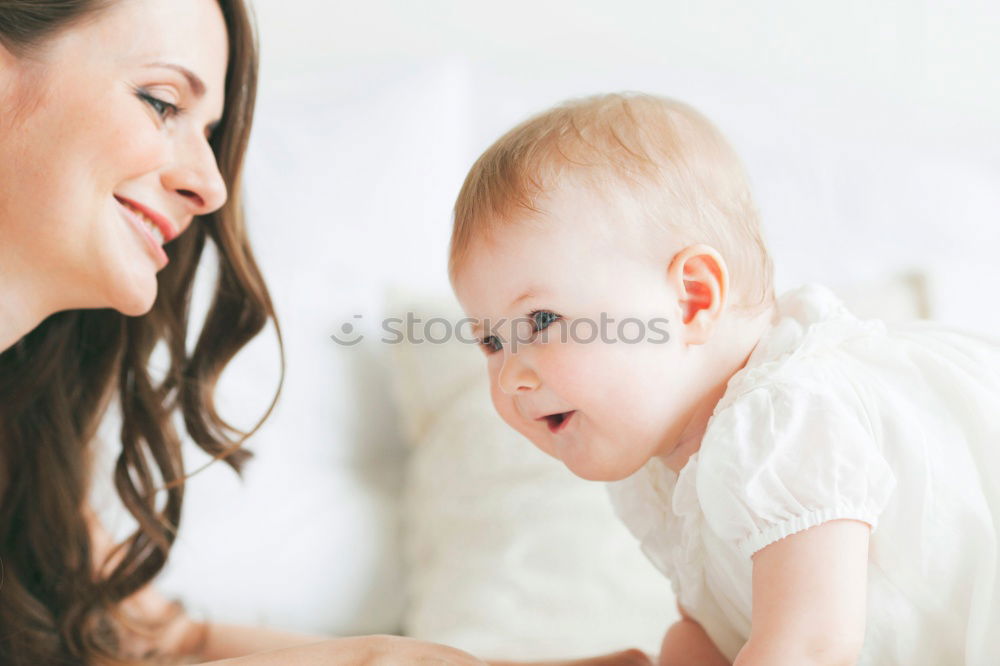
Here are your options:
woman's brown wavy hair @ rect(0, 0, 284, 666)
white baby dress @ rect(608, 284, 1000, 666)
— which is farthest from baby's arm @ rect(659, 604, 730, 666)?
woman's brown wavy hair @ rect(0, 0, 284, 666)

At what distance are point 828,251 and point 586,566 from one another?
788 mm

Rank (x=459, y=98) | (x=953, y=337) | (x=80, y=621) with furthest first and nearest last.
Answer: (x=459, y=98) < (x=80, y=621) < (x=953, y=337)

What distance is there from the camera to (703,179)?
35.1 inches

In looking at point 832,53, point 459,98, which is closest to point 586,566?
point 459,98

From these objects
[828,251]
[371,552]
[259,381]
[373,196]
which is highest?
[373,196]

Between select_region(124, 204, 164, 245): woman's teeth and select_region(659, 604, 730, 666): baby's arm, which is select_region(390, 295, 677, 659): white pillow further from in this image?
select_region(124, 204, 164, 245): woman's teeth

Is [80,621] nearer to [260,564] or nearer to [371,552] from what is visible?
[260,564]

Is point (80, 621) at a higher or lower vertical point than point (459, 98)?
lower

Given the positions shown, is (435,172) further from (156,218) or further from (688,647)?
(688,647)

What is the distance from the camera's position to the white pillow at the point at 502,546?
130 cm

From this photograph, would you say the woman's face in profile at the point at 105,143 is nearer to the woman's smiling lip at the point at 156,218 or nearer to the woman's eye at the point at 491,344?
the woman's smiling lip at the point at 156,218

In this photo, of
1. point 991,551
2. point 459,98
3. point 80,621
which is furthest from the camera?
point 459,98

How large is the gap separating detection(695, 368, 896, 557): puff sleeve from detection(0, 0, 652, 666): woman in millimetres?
327

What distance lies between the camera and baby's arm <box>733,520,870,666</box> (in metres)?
0.75
